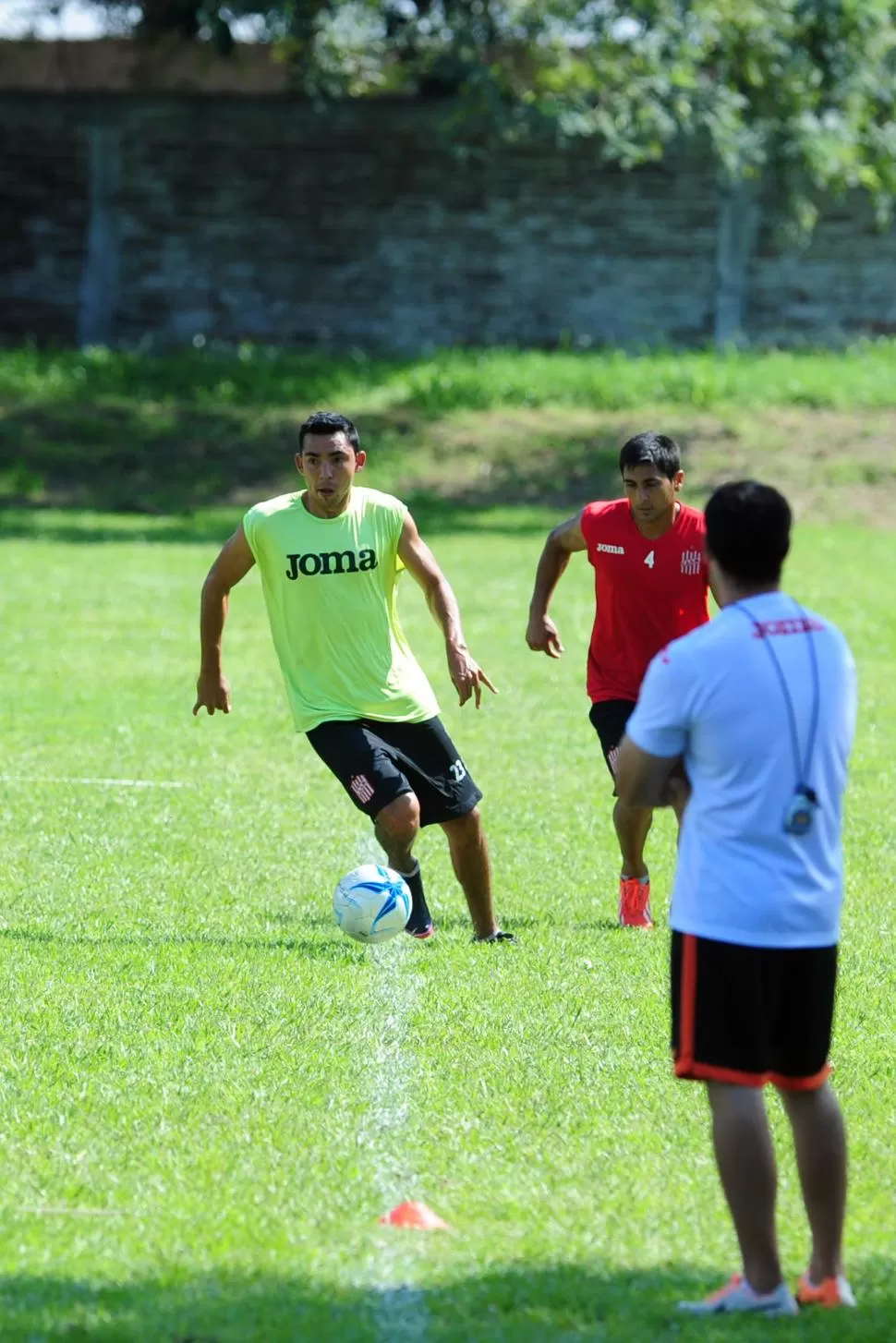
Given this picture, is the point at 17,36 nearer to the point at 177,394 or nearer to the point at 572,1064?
the point at 177,394

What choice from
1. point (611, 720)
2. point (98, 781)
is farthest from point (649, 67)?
A: point (611, 720)

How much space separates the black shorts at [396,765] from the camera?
7348 millimetres

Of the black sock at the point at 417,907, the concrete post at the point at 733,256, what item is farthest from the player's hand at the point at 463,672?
the concrete post at the point at 733,256

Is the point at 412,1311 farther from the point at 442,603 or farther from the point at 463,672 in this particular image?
the point at 442,603

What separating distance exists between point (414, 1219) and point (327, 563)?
325 cm

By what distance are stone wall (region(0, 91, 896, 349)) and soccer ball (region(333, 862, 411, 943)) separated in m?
23.1

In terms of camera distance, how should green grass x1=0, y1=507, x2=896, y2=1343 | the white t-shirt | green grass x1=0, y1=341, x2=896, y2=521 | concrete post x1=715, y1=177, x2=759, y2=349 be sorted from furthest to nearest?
1. concrete post x1=715, y1=177, x2=759, y2=349
2. green grass x1=0, y1=341, x2=896, y2=521
3. green grass x1=0, y1=507, x2=896, y2=1343
4. the white t-shirt

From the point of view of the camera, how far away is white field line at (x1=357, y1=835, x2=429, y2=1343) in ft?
14.0

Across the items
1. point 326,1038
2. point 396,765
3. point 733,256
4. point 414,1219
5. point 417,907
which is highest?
point 733,256

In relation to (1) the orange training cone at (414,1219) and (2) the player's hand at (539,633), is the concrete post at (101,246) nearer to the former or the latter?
(2) the player's hand at (539,633)

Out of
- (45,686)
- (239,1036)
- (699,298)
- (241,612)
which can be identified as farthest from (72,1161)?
(699,298)

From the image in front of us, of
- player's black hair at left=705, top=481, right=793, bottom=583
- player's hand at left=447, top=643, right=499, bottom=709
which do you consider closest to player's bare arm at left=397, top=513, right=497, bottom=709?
player's hand at left=447, top=643, right=499, bottom=709

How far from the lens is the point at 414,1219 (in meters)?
4.75

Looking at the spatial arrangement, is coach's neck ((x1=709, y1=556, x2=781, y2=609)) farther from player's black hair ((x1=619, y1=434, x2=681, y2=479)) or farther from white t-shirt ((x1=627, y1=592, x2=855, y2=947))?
player's black hair ((x1=619, y1=434, x2=681, y2=479))
